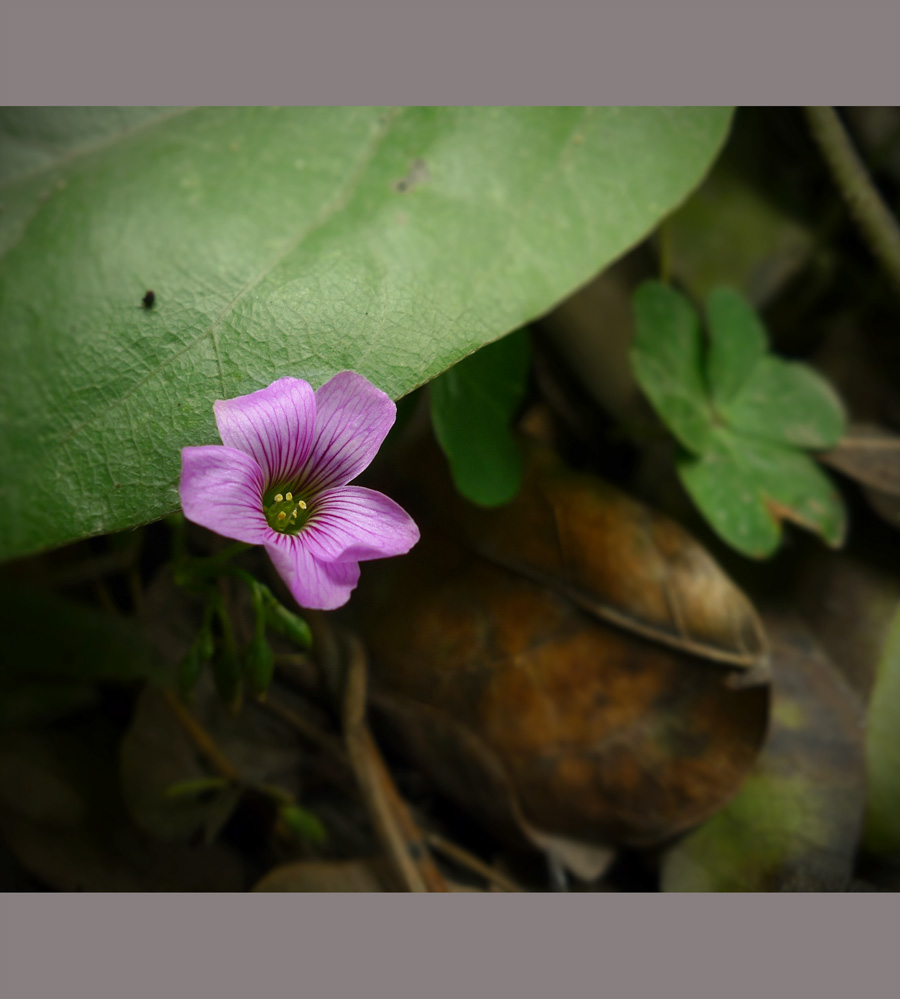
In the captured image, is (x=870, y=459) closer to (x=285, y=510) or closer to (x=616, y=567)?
(x=616, y=567)

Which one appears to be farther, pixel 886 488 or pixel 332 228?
pixel 886 488

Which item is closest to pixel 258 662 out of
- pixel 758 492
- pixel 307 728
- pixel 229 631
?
pixel 229 631

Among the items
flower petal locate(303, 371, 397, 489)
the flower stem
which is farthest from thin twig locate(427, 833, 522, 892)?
the flower stem

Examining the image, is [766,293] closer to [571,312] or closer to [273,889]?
[571,312]

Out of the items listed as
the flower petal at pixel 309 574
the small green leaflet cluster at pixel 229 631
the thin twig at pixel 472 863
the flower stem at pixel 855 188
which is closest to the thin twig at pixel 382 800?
the thin twig at pixel 472 863

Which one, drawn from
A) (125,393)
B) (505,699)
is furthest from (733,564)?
(125,393)

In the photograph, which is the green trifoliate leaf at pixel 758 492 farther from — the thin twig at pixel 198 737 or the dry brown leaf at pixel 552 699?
the thin twig at pixel 198 737
